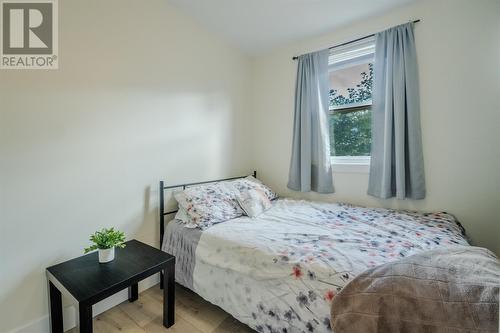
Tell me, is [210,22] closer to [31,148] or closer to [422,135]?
[31,148]

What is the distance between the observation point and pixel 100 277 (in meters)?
1.36

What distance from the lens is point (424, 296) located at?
32.9 inches

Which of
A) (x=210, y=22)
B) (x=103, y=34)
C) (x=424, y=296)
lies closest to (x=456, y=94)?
(x=424, y=296)

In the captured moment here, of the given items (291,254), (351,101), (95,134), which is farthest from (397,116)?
(95,134)

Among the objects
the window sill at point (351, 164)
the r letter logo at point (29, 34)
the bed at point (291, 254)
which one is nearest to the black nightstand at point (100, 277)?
the bed at point (291, 254)

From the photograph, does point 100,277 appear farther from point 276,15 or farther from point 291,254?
point 276,15

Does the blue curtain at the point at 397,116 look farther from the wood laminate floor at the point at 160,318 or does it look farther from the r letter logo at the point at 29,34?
the r letter logo at the point at 29,34

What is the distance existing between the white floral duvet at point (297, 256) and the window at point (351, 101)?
79 centimetres

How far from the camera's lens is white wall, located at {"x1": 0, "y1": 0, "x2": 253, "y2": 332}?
1.39 meters

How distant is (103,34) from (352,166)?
99.8 inches

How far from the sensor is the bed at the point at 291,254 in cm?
121

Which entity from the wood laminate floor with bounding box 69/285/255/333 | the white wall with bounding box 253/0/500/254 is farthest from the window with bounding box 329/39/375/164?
the wood laminate floor with bounding box 69/285/255/333

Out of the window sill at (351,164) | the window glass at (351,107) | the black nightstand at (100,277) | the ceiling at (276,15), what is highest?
the ceiling at (276,15)

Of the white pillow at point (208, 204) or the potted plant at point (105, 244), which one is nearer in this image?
the potted plant at point (105, 244)
